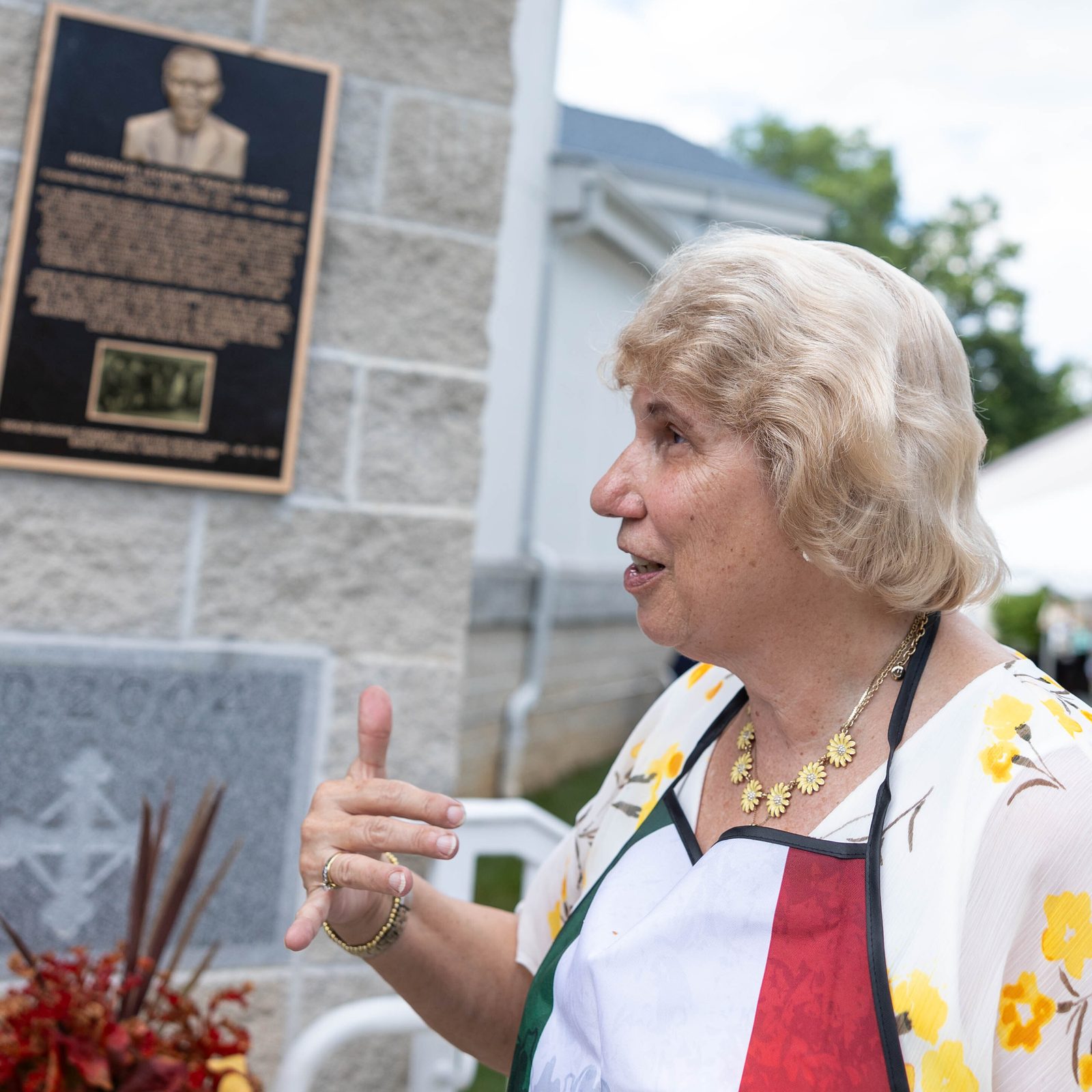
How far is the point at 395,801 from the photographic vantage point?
4.19ft

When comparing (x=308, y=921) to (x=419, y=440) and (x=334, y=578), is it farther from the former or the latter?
(x=419, y=440)

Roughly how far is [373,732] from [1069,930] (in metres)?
0.84

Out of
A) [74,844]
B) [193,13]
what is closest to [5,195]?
[193,13]

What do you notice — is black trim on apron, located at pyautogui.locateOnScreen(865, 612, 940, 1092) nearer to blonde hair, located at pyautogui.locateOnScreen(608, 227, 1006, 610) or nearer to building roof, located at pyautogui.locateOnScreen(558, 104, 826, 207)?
blonde hair, located at pyautogui.locateOnScreen(608, 227, 1006, 610)

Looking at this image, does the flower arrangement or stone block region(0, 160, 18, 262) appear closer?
the flower arrangement

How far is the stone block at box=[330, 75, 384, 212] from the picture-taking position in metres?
2.43

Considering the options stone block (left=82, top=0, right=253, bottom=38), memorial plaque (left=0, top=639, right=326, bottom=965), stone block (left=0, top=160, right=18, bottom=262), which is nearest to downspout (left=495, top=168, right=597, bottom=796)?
memorial plaque (left=0, top=639, right=326, bottom=965)

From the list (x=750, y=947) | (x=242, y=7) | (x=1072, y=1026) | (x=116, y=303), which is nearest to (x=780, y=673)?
(x=750, y=947)

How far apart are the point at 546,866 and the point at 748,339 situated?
2.87ft

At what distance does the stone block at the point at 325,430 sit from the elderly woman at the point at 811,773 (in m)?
1.14

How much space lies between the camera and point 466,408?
8.34 ft

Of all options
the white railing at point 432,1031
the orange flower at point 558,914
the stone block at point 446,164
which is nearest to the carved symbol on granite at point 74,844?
the white railing at point 432,1031

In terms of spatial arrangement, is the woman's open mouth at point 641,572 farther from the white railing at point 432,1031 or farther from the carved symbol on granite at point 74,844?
the carved symbol on granite at point 74,844

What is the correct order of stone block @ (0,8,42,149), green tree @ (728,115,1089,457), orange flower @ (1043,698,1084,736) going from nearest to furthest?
orange flower @ (1043,698,1084,736) → stone block @ (0,8,42,149) → green tree @ (728,115,1089,457)
